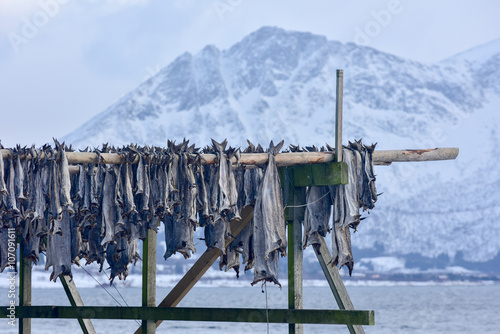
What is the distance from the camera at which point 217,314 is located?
10.5 metres

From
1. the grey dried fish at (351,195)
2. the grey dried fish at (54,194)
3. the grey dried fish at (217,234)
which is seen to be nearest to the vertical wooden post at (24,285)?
the grey dried fish at (54,194)

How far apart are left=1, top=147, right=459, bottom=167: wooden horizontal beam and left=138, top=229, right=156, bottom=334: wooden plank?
116 centimetres

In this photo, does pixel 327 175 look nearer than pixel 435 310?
Yes

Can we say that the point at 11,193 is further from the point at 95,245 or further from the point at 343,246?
the point at 343,246

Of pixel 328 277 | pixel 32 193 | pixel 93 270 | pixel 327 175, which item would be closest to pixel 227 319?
pixel 328 277

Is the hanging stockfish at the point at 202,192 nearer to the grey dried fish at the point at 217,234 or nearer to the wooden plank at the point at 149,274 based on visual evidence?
the grey dried fish at the point at 217,234

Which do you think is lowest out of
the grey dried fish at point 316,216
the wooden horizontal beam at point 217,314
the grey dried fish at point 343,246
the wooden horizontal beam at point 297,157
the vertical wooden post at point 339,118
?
the wooden horizontal beam at point 217,314

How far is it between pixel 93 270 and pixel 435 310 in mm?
88907

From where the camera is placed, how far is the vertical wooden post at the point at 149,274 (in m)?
10.6

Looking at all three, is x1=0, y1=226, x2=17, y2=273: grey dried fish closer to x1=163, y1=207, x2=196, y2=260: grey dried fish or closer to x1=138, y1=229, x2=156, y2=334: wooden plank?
x1=138, y1=229, x2=156, y2=334: wooden plank

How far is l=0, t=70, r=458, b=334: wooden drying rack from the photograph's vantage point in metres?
10.1

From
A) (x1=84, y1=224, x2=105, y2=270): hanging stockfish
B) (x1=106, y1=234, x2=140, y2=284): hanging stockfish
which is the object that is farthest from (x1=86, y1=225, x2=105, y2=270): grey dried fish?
(x1=106, y1=234, x2=140, y2=284): hanging stockfish

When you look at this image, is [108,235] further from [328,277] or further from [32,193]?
[328,277]

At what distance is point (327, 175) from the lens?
10469 millimetres
